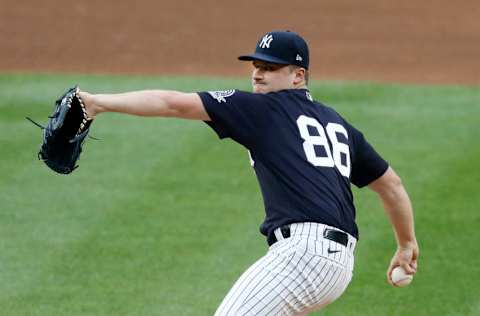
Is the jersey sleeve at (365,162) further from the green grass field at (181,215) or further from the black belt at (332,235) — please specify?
the green grass field at (181,215)

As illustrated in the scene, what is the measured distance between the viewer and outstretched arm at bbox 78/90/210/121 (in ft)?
16.1

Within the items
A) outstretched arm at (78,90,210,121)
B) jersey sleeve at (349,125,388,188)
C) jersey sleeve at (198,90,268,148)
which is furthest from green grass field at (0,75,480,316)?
outstretched arm at (78,90,210,121)

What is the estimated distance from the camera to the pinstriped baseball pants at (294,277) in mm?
4961

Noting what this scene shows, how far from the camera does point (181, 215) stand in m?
9.46

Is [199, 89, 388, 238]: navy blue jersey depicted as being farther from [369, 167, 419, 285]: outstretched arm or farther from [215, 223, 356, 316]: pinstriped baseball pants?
[369, 167, 419, 285]: outstretched arm

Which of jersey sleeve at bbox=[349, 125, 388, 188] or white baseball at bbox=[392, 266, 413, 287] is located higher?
jersey sleeve at bbox=[349, 125, 388, 188]

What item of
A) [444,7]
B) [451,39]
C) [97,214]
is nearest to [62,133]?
[97,214]

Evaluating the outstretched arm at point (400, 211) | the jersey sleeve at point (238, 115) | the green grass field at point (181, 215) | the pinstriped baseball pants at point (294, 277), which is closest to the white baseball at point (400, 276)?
the outstretched arm at point (400, 211)

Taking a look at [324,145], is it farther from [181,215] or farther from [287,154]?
[181,215]

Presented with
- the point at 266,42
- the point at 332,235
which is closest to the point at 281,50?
the point at 266,42

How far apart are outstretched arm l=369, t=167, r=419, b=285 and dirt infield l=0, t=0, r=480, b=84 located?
8843 millimetres

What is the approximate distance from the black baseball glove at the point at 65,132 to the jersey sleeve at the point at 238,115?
603 mm

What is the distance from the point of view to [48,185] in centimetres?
1016

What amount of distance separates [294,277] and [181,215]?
4525 mm
